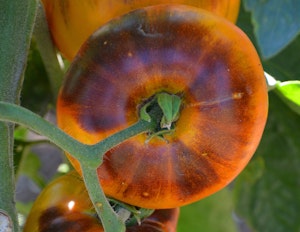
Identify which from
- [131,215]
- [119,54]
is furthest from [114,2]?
[131,215]

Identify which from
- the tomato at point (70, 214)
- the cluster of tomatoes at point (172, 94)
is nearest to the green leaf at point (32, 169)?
the tomato at point (70, 214)

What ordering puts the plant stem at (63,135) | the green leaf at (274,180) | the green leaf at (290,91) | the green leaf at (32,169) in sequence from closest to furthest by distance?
the plant stem at (63,135), the green leaf at (290,91), the green leaf at (274,180), the green leaf at (32,169)

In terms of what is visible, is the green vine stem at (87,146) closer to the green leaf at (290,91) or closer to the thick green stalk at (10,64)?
the thick green stalk at (10,64)

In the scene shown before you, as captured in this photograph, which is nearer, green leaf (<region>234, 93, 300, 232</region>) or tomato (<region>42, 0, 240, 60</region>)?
tomato (<region>42, 0, 240, 60</region>)

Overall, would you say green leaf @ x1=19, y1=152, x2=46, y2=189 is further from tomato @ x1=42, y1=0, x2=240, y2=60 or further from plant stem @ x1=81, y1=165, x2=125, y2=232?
plant stem @ x1=81, y1=165, x2=125, y2=232

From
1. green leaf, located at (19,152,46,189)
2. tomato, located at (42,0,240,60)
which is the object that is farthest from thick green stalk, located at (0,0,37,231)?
green leaf, located at (19,152,46,189)

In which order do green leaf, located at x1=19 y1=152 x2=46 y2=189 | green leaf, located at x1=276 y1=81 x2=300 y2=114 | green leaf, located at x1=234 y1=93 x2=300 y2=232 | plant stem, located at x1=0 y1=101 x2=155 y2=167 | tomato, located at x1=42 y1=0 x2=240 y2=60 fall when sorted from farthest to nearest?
green leaf, located at x1=19 y1=152 x2=46 y2=189 → green leaf, located at x1=234 y1=93 x2=300 y2=232 → green leaf, located at x1=276 y1=81 x2=300 y2=114 → tomato, located at x1=42 y1=0 x2=240 y2=60 → plant stem, located at x1=0 y1=101 x2=155 y2=167
